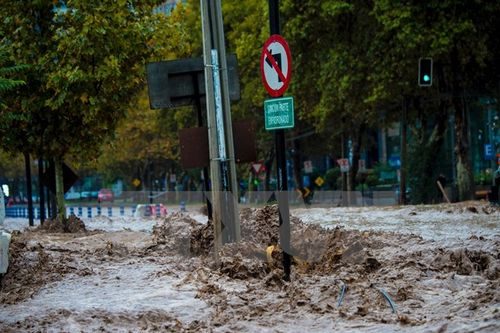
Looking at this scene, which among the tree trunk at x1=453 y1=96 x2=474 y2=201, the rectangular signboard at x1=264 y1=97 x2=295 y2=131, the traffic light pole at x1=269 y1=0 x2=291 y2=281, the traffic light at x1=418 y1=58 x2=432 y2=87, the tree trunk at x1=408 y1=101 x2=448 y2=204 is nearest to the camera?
the rectangular signboard at x1=264 y1=97 x2=295 y2=131

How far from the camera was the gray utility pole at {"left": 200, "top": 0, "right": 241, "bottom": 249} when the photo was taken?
46.8 ft

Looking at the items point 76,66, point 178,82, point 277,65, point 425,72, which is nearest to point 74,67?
point 76,66

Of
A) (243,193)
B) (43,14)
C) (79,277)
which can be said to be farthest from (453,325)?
(243,193)

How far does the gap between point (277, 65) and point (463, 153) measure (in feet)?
81.2

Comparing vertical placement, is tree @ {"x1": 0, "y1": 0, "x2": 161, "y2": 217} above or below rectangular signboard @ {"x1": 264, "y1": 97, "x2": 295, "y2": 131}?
above

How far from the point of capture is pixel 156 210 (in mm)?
44469

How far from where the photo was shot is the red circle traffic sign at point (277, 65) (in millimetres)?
11375

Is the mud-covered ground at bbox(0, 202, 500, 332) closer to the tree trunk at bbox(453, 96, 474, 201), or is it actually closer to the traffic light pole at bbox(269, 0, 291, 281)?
the traffic light pole at bbox(269, 0, 291, 281)

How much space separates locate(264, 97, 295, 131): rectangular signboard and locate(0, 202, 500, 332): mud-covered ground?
6.80ft

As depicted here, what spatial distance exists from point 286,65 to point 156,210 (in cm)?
3369

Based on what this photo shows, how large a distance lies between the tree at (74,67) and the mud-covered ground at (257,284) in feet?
20.2

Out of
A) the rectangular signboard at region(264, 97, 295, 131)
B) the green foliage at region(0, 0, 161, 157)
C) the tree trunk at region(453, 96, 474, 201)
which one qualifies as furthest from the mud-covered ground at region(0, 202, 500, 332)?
the tree trunk at region(453, 96, 474, 201)

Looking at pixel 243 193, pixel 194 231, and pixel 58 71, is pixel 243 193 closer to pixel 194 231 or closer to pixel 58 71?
pixel 58 71

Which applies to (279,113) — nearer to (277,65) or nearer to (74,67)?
(277,65)
